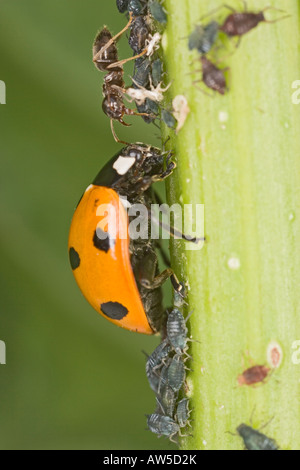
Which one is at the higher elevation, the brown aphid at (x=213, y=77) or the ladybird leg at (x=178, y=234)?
→ the brown aphid at (x=213, y=77)

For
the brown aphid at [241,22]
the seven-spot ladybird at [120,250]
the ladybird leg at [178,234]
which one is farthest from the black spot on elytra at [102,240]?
the brown aphid at [241,22]

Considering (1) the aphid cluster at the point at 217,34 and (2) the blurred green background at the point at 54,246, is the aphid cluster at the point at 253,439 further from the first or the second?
(2) the blurred green background at the point at 54,246

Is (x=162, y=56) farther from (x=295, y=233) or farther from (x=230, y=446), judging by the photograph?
(x=230, y=446)

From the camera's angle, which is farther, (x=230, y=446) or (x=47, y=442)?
(x=47, y=442)

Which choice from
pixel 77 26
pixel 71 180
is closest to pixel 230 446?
pixel 71 180

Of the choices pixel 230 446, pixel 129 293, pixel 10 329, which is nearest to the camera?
pixel 230 446

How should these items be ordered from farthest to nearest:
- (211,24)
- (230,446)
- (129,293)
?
(129,293)
(230,446)
(211,24)

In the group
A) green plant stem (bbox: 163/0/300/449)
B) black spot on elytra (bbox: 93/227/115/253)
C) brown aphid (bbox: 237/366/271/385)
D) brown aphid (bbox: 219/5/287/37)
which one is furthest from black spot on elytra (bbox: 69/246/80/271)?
brown aphid (bbox: 219/5/287/37)
